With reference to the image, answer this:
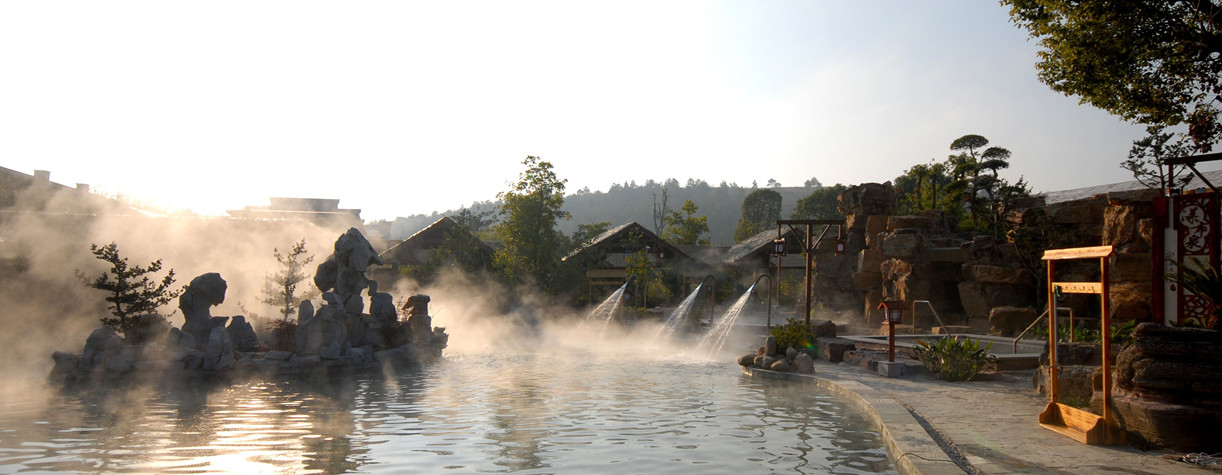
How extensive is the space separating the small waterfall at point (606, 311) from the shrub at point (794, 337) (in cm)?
926

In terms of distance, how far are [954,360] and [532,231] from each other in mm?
18870

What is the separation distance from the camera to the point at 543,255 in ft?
91.1

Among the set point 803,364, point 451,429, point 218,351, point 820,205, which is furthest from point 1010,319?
Result: point 820,205

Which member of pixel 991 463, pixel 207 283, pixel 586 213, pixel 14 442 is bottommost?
pixel 14 442

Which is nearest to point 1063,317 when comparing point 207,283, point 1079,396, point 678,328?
point 678,328

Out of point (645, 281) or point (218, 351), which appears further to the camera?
point (645, 281)

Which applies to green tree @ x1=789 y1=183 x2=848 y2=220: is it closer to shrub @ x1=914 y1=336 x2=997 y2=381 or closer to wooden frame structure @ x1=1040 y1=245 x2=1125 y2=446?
shrub @ x1=914 y1=336 x2=997 y2=381

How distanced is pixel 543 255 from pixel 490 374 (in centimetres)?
1459

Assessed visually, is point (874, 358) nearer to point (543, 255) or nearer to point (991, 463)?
point (991, 463)

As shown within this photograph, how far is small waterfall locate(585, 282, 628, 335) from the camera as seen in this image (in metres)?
23.9

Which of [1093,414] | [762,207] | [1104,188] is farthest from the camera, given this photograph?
[762,207]

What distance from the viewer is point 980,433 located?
6.95 metres

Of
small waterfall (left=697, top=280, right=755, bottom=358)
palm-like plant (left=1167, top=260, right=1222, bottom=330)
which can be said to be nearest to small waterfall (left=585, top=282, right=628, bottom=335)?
small waterfall (left=697, top=280, right=755, bottom=358)

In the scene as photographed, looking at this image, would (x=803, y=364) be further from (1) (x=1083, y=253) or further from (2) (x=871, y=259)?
(2) (x=871, y=259)
